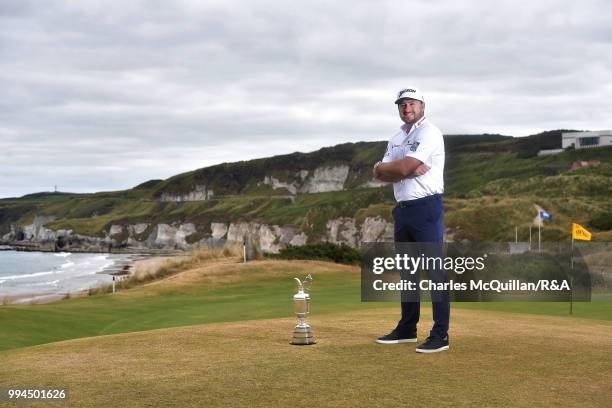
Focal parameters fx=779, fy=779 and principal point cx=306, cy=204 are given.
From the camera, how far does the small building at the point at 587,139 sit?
516 ft

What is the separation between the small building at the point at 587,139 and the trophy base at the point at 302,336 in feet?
516

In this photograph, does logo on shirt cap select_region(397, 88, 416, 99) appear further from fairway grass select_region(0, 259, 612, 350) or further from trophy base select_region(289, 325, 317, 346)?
fairway grass select_region(0, 259, 612, 350)

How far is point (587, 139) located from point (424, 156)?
169 metres

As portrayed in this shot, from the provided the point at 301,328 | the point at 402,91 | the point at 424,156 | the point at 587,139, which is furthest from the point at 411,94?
the point at 587,139

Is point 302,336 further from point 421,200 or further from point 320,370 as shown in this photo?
point 421,200

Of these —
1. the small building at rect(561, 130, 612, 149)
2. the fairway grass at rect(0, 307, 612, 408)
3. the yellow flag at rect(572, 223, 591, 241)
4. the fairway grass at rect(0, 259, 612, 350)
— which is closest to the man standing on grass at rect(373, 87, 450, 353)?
the fairway grass at rect(0, 307, 612, 408)

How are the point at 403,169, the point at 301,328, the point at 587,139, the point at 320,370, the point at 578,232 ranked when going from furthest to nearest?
the point at 587,139 < the point at 578,232 < the point at 301,328 < the point at 403,169 < the point at 320,370

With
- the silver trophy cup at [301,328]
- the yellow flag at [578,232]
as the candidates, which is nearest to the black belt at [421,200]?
the silver trophy cup at [301,328]

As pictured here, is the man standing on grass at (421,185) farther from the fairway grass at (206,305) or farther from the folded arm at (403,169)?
the fairway grass at (206,305)

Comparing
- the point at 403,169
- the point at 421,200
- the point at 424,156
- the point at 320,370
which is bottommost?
the point at 320,370

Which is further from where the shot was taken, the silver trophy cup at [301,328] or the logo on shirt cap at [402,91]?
the silver trophy cup at [301,328]

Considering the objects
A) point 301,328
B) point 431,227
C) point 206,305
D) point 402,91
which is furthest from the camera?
point 206,305

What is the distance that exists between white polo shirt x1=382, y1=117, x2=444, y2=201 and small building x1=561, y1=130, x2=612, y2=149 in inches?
6172

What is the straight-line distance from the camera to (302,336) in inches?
373
